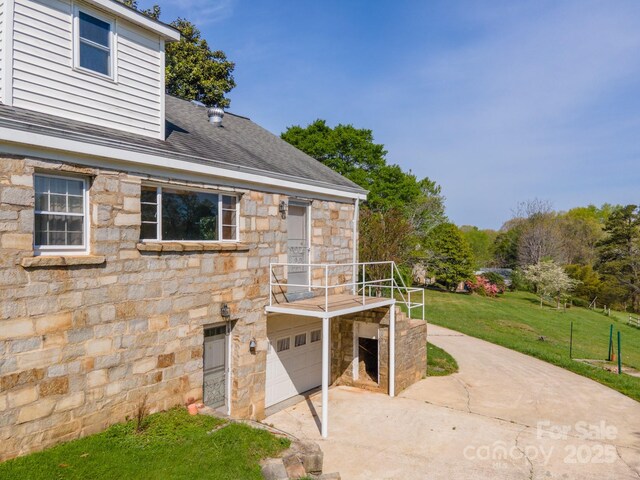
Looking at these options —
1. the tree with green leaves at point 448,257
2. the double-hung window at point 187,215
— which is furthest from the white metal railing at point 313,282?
the tree with green leaves at point 448,257

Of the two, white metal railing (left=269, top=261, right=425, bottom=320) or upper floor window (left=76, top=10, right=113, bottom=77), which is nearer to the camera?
upper floor window (left=76, top=10, right=113, bottom=77)

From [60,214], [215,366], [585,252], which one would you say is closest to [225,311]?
[215,366]

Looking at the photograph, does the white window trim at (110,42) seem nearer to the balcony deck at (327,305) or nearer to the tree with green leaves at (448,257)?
the balcony deck at (327,305)

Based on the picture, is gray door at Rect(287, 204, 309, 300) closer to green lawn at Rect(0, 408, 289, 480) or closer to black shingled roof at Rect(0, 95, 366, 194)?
black shingled roof at Rect(0, 95, 366, 194)

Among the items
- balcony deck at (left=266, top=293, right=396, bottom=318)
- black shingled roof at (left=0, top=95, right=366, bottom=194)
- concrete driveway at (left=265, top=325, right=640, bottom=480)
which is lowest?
concrete driveway at (left=265, top=325, right=640, bottom=480)

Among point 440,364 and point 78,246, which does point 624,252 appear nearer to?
point 440,364

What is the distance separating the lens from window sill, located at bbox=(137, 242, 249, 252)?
7.46m

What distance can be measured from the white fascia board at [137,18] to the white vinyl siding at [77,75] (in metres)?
0.14

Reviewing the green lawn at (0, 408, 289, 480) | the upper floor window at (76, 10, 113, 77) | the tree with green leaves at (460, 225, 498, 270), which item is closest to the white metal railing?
the green lawn at (0, 408, 289, 480)

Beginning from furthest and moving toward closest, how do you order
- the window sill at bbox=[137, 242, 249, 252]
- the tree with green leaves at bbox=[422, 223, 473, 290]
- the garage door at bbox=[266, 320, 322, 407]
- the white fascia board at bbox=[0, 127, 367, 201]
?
the tree with green leaves at bbox=[422, 223, 473, 290] → the garage door at bbox=[266, 320, 322, 407] → the window sill at bbox=[137, 242, 249, 252] → the white fascia board at bbox=[0, 127, 367, 201]

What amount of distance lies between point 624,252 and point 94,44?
5066 cm

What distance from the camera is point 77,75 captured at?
6.95 meters

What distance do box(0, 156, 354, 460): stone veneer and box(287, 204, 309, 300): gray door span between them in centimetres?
138

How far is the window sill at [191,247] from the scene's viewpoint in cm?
746
